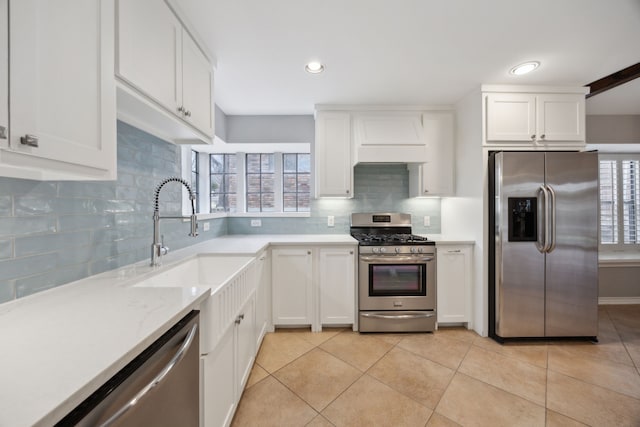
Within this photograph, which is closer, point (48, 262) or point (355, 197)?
point (48, 262)

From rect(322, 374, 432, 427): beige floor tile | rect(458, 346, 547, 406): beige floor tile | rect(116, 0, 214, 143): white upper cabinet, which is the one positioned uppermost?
rect(116, 0, 214, 143): white upper cabinet

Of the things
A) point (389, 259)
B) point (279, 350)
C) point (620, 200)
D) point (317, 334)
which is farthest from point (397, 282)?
point (620, 200)

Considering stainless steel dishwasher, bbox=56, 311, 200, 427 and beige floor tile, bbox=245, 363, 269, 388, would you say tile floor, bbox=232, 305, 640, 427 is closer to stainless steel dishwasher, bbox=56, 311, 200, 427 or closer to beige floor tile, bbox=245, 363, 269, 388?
beige floor tile, bbox=245, 363, 269, 388

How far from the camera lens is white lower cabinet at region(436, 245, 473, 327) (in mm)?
2570

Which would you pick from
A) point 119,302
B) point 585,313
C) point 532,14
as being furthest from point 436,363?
point 532,14

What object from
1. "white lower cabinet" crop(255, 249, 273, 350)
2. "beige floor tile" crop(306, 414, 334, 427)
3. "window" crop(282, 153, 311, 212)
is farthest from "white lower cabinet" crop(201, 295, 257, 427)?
"window" crop(282, 153, 311, 212)

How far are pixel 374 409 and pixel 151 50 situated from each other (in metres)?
2.34

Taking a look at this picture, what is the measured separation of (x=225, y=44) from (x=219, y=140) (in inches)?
48.7

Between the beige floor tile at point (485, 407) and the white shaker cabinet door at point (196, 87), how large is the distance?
2.41 m

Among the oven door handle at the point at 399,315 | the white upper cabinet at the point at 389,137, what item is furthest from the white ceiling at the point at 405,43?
the oven door handle at the point at 399,315

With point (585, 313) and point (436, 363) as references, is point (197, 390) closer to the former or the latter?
point (436, 363)

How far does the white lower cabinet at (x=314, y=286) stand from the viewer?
2535 millimetres

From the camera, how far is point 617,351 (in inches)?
85.0

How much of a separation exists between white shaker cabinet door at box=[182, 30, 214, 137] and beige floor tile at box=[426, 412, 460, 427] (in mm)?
2315
